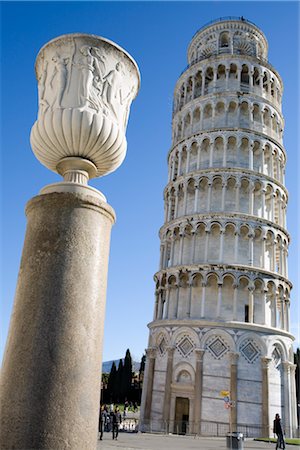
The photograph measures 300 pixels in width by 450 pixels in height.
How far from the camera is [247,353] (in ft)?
86.4

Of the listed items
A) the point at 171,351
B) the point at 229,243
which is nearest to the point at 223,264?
the point at 229,243

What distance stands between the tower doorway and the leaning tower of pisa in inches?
2.5

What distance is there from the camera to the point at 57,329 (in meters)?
2.84

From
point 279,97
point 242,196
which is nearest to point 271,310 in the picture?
point 242,196

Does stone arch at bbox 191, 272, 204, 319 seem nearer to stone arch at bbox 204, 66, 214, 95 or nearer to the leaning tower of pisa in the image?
the leaning tower of pisa

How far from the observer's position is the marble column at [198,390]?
24.6m

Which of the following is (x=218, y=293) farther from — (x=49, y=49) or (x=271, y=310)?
(x=49, y=49)

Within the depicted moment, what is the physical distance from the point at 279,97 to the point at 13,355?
37421 mm

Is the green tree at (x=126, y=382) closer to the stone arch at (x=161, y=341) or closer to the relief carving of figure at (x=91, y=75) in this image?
the stone arch at (x=161, y=341)

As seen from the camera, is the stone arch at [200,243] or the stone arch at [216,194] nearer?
the stone arch at [200,243]

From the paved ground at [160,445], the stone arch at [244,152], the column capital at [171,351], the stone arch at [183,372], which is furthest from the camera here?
the stone arch at [244,152]

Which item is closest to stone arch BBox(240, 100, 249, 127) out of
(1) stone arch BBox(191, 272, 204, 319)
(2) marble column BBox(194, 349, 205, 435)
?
(1) stone arch BBox(191, 272, 204, 319)

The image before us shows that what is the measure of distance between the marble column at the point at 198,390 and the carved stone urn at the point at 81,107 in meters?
24.1

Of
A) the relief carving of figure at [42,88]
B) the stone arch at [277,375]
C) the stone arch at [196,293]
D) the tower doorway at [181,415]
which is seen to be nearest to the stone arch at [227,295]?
the stone arch at [196,293]
